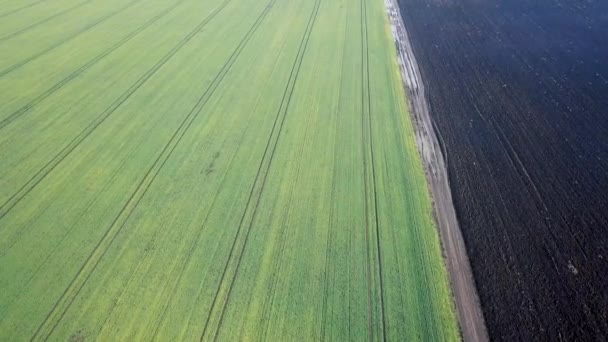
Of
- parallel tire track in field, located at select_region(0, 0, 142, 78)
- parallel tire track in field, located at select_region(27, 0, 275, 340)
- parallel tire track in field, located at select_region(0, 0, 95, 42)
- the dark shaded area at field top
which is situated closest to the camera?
parallel tire track in field, located at select_region(27, 0, 275, 340)

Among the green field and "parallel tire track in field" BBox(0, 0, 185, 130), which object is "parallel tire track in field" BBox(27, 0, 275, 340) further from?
"parallel tire track in field" BBox(0, 0, 185, 130)

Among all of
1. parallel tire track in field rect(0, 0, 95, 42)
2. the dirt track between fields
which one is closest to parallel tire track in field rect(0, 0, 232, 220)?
parallel tire track in field rect(0, 0, 95, 42)

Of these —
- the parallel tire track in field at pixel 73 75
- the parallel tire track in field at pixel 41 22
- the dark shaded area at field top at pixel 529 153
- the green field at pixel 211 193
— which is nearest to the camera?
the green field at pixel 211 193

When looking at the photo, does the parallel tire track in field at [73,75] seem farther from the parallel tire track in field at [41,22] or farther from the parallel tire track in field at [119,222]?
the parallel tire track in field at [119,222]

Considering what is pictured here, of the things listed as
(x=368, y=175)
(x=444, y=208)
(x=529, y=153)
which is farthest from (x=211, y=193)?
(x=529, y=153)

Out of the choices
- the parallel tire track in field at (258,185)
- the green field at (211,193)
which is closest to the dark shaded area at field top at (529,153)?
the green field at (211,193)

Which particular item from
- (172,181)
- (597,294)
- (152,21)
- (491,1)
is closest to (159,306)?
(172,181)
